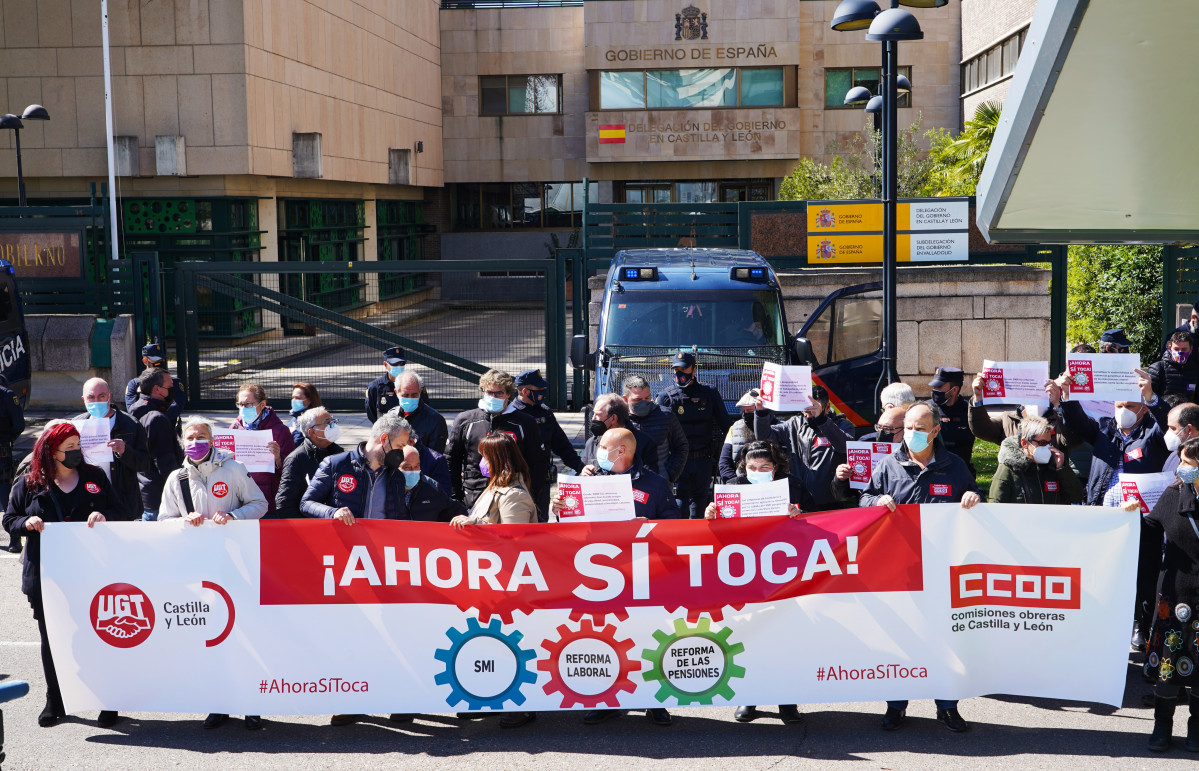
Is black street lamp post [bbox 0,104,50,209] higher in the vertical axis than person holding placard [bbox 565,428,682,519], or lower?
higher

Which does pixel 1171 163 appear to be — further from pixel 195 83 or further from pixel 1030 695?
pixel 195 83

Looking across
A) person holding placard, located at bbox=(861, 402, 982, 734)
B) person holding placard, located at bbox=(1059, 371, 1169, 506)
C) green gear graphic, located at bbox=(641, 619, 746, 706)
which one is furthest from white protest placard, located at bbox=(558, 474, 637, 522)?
person holding placard, located at bbox=(1059, 371, 1169, 506)

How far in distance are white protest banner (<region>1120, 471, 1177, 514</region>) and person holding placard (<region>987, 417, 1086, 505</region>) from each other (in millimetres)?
750

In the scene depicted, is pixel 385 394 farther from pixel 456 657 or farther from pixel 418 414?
pixel 456 657

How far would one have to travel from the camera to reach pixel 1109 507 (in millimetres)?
6320

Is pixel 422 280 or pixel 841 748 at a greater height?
pixel 422 280

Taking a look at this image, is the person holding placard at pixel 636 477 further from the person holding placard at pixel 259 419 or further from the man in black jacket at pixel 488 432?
the person holding placard at pixel 259 419

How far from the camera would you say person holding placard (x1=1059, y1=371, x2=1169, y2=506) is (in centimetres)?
764

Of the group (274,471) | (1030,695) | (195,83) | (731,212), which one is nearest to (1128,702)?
(1030,695)

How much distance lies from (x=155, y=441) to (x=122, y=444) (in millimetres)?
1194

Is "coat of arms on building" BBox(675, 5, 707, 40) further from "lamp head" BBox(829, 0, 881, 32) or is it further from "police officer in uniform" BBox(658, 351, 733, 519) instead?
"police officer in uniform" BBox(658, 351, 733, 519)

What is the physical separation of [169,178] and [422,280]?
9573 millimetres

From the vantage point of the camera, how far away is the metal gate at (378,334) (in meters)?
16.4

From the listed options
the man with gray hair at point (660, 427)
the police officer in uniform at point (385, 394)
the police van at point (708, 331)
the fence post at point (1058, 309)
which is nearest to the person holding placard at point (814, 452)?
the man with gray hair at point (660, 427)
